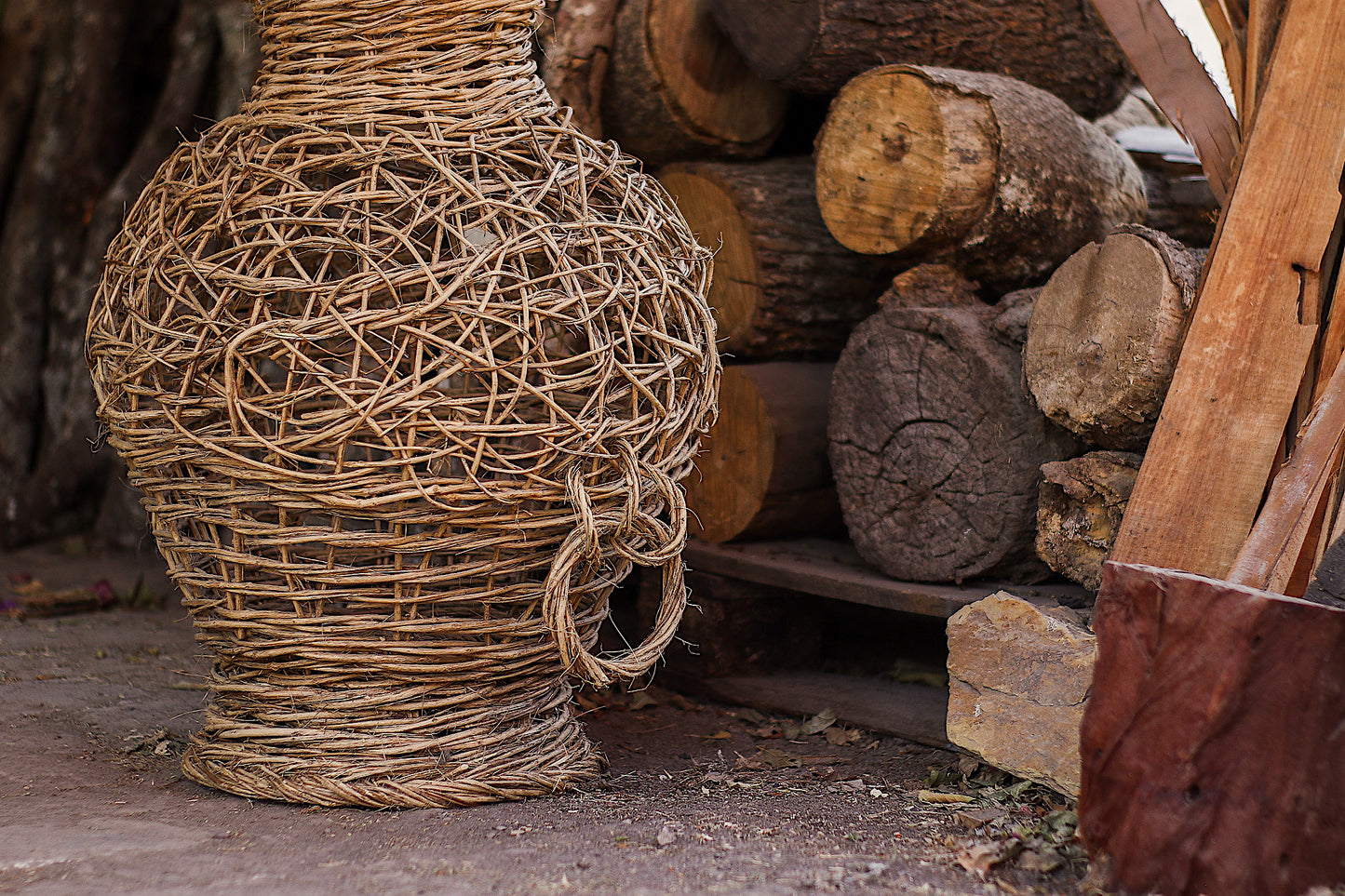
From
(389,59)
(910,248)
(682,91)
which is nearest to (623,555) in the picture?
(389,59)

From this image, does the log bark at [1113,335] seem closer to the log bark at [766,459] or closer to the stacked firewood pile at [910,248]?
the stacked firewood pile at [910,248]

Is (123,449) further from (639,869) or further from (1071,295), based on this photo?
(1071,295)

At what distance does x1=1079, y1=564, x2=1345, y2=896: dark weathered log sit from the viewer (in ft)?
4.86

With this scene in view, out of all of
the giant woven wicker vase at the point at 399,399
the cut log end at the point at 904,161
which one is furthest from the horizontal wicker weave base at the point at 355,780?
the cut log end at the point at 904,161

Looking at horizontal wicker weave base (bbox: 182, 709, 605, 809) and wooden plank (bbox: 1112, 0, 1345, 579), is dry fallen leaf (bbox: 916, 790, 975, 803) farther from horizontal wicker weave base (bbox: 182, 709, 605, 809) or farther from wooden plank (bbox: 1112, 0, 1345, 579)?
horizontal wicker weave base (bbox: 182, 709, 605, 809)

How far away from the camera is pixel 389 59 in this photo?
6.49 ft

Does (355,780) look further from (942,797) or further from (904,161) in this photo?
(904,161)

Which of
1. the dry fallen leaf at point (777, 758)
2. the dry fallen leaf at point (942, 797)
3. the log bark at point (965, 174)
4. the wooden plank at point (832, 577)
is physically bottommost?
the dry fallen leaf at point (777, 758)

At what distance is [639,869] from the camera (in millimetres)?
1684

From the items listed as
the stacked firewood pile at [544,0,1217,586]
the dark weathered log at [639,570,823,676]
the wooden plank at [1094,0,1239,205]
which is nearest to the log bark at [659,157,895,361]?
the stacked firewood pile at [544,0,1217,586]

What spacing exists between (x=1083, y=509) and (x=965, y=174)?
2.54 ft

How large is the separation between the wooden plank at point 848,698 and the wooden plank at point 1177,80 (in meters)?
1.28

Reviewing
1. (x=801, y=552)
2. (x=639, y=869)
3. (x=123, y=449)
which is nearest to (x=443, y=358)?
(x=123, y=449)

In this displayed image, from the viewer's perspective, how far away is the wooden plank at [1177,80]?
213 centimetres
